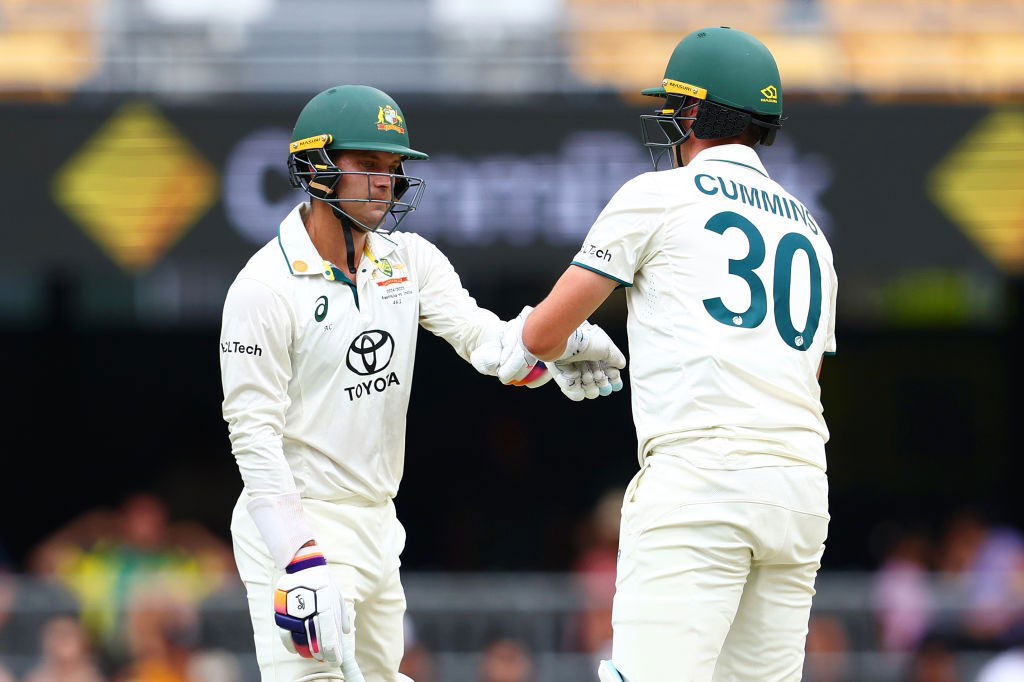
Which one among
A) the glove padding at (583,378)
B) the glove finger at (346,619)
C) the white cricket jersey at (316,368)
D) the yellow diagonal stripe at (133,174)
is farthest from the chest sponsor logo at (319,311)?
the yellow diagonal stripe at (133,174)

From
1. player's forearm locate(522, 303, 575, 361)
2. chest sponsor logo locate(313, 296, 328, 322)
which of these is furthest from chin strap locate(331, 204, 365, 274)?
player's forearm locate(522, 303, 575, 361)

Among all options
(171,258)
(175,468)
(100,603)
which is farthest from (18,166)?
(175,468)

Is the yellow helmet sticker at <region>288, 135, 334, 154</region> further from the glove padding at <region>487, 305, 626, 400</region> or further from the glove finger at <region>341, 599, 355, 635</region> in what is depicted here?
the glove finger at <region>341, 599, 355, 635</region>

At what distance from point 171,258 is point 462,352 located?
5.33 metres

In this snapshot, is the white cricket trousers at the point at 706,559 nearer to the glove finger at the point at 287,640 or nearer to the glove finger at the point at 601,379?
the glove finger at the point at 601,379

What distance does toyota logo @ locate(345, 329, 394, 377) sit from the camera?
14.0ft

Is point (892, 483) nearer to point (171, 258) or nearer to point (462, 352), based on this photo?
point (171, 258)

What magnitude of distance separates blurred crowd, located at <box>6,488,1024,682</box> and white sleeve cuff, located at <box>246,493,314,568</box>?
4.38 meters

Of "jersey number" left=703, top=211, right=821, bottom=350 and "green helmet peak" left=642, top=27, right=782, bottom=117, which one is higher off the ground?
"green helmet peak" left=642, top=27, right=782, bottom=117

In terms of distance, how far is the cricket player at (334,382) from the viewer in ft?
13.3

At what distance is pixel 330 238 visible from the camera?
437 centimetres


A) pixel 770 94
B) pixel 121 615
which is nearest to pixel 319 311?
pixel 770 94

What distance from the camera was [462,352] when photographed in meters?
4.64

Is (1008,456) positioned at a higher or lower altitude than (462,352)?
lower
